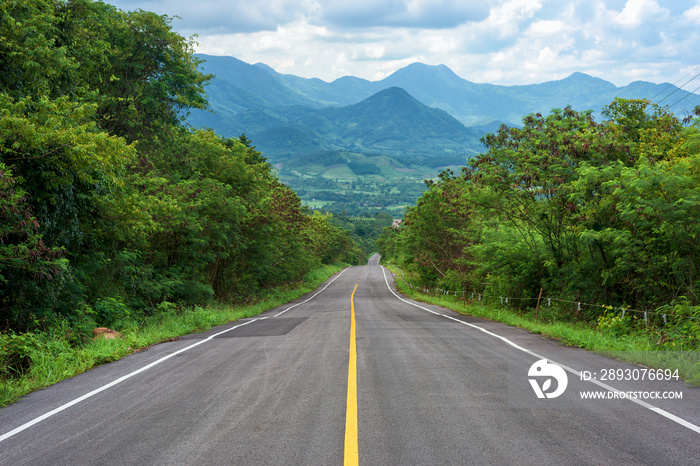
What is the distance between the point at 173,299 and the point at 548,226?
623 inches

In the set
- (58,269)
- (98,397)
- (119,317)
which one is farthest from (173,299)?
(98,397)

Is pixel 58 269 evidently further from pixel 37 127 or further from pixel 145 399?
pixel 145 399

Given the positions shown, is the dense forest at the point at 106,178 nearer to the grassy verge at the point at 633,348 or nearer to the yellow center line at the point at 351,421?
the yellow center line at the point at 351,421

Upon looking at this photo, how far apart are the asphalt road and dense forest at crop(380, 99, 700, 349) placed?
4655mm

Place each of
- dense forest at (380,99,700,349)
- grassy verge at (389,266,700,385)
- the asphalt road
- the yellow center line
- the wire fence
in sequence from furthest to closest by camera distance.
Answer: the wire fence → dense forest at (380,99,700,349) → grassy verge at (389,266,700,385) → the asphalt road → the yellow center line

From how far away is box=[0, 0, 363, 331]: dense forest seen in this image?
9.00m

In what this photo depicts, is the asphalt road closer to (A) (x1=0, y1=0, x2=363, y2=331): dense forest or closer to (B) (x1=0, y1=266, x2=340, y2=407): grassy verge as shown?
(B) (x1=0, y1=266, x2=340, y2=407): grassy verge

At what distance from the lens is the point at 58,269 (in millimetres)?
9258

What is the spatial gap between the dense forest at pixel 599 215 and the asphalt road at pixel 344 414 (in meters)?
4.66

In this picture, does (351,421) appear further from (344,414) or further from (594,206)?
(594,206)

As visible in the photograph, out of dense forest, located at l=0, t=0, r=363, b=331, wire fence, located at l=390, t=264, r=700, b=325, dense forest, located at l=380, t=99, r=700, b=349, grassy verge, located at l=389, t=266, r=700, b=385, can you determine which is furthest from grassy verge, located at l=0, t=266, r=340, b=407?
wire fence, located at l=390, t=264, r=700, b=325

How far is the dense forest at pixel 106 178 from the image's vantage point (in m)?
9.00

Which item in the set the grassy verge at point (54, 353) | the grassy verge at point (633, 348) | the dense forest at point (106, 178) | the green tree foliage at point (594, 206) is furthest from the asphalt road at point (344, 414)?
the green tree foliage at point (594, 206)

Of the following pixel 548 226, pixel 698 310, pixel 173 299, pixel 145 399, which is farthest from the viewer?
pixel 173 299
